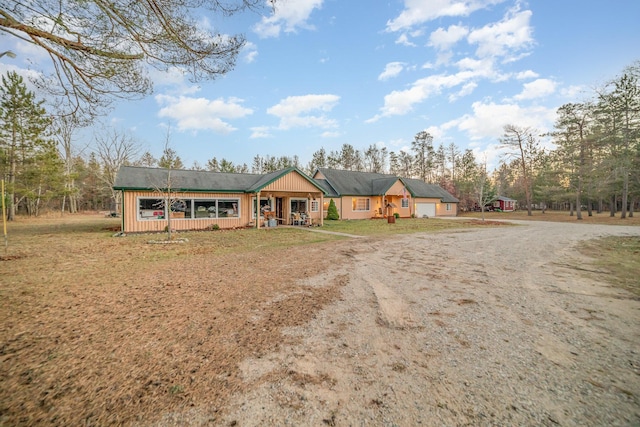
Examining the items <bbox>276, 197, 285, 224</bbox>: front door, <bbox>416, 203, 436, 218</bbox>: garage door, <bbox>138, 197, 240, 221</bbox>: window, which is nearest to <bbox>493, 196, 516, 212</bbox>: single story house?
<bbox>416, 203, 436, 218</bbox>: garage door

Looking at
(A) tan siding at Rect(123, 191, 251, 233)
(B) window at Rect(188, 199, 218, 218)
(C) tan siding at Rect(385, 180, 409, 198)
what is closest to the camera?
(A) tan siding at Rect(123, 191, 251, 233)

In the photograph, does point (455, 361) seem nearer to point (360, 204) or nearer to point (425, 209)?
point (360, 204)

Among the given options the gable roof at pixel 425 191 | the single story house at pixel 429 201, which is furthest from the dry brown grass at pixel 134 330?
the gable roof at pixel 425 191

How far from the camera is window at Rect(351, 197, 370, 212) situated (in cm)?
2619

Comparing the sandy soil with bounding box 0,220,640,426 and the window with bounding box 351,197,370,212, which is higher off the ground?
the window with bounding box 351,197,370,212

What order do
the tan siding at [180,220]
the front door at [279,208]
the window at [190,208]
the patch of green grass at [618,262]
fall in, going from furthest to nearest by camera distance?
the front door at [279,208] < the window at [190,208] < the tan siding at [180,220] < the patch of green grass at [618,262]

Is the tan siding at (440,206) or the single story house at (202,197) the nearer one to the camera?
the single story house at (202,197)

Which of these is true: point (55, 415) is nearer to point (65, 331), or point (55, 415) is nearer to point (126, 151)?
point (65, 331)

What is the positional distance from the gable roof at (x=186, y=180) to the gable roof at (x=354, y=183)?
7587 mm

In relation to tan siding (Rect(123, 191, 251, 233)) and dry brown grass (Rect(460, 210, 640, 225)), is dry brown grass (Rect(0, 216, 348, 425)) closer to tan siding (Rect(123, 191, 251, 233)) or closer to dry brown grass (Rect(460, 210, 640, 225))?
tan siding (Rect(123, 191, 251, 233))

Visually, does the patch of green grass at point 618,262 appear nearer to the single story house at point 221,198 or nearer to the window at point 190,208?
the single story house at point 221,198

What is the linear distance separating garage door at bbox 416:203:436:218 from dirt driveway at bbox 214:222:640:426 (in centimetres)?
2625

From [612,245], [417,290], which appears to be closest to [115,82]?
[417,290]

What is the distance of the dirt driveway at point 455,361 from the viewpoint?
6.84 ft
